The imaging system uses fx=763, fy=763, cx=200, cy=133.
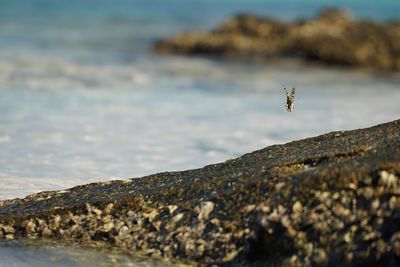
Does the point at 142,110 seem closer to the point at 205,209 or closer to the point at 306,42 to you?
the point at 205,209

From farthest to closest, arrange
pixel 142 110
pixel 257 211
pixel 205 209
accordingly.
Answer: pixel 142 110 → pixel 205 209 → pixel 257 211

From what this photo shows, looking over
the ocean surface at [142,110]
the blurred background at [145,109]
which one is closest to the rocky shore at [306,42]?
the ocean surface at [142,110]

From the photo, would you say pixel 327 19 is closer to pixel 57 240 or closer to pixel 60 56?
pixel 60 56

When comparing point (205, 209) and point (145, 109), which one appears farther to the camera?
point (145, 109)

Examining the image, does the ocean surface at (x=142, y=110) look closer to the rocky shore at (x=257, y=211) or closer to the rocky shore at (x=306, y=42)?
the rocky shore at (x=257, y=211)

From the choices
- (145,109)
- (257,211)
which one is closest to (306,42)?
(145,109)

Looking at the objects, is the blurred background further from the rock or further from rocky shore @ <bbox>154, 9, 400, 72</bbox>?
the rock
